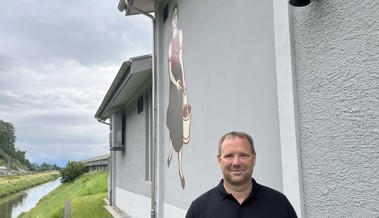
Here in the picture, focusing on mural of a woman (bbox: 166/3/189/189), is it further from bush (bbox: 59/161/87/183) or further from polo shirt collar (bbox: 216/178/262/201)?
bush (bbox: 59/161/87/183)

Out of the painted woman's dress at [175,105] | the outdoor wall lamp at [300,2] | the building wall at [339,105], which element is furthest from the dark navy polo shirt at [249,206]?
the painted woman's dress at [175,105]

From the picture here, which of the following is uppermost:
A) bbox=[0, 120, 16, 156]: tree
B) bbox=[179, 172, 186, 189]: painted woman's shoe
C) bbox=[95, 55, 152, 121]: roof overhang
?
bbox=[0, 120, 16, 156]: tree

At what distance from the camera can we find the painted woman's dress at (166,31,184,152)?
5.84m

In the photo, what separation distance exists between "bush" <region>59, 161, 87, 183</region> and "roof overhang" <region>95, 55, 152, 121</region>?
100 ft

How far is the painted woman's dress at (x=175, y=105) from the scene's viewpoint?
19.2 ft

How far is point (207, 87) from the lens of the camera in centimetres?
470

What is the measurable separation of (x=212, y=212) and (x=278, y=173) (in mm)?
1276

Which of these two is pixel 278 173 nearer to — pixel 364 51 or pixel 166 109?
pixel 364 51

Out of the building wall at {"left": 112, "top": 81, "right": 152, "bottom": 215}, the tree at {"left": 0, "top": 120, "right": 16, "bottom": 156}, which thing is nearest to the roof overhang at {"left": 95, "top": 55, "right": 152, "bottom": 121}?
the building wall at {"left": 112, "top": 81, "right": 152, "bottom": 215}

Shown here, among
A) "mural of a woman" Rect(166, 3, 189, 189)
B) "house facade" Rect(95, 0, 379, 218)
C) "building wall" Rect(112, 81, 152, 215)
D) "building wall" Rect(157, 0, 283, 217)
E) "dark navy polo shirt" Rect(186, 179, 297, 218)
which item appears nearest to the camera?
"dark navy polo shirt" Rect(186, 179, 297, 218)

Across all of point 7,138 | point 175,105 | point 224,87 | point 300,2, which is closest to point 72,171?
point 175,105

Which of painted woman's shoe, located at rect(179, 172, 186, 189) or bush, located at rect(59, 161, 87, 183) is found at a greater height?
painted woman's shoe, located at rect(179, 172, 186, 189)

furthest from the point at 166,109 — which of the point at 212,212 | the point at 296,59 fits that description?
A: the point at 212,212

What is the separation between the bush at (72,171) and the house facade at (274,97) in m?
37.1
